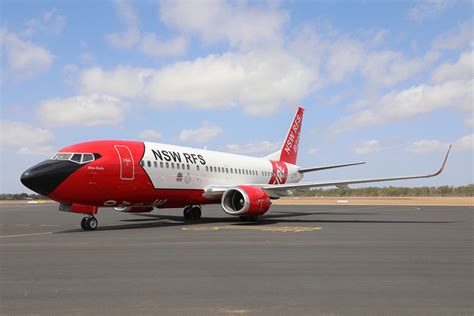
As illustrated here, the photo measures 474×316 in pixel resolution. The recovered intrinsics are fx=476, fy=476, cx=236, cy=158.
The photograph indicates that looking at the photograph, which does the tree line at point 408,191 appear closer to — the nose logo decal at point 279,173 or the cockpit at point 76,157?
the nose logo decal at point 279,173

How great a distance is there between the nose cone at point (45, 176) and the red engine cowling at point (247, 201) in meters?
7.51

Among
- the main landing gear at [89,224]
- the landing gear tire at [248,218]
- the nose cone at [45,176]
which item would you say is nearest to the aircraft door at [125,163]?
the main landing gear at [89,224]

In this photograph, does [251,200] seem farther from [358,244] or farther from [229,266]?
[229,266]

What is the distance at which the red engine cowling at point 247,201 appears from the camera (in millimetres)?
20938

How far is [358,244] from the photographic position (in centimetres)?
1210

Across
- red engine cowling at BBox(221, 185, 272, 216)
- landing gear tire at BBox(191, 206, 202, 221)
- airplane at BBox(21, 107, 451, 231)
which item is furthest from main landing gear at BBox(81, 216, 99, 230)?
landing gear tire at BBox(191, 206, 202, 221)

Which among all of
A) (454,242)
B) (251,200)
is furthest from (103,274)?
(251,200)

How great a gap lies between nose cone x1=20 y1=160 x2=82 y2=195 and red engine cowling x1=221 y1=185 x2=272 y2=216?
751 cm

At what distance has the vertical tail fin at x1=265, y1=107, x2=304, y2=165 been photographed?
34.4m

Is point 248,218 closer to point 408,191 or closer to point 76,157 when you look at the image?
point 76,157

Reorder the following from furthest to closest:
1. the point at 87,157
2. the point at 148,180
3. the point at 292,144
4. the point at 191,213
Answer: the point at 292,144 → the point at 191,213 → the point at 148,180 → the point at 87,157

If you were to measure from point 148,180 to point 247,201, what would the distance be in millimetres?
4381

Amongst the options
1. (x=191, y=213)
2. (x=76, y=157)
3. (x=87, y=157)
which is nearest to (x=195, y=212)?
(x=191, y=213)

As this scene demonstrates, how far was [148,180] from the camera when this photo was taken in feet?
65.3
